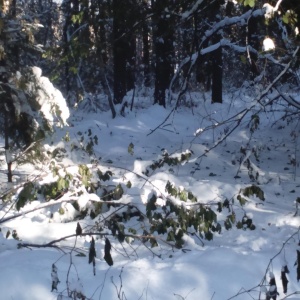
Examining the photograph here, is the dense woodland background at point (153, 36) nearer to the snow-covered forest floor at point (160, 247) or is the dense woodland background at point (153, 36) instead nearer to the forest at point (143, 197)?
the forest at point (143, 197)

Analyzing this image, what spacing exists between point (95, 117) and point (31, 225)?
1106cm

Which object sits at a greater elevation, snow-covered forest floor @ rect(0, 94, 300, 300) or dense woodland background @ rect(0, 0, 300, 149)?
dense woodland background @ rect(0, 0, 300, 149)

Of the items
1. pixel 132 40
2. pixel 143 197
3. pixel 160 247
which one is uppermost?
A: pixel 132 40

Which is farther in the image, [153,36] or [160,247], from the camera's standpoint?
[153,36]

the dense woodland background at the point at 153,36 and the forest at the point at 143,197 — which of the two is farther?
the dense woodland background at the point at 153,36

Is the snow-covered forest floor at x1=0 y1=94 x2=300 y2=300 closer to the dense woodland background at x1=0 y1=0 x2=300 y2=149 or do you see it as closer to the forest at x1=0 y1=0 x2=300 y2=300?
the forest at x1=0 y1=0 x2=300 y2=300

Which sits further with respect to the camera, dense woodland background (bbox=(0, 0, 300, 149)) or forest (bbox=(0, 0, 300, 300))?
dense woodland background (bbox=(0, 0, 300, 149))

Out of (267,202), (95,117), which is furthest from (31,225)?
(95,117)

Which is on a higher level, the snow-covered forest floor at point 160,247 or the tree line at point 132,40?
the tree line at point 132,40

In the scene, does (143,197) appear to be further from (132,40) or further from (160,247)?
(132,40)

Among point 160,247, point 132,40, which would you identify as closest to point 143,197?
point 160,247

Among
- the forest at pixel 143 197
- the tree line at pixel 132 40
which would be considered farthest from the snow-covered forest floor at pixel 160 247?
the tree line at pixel 132 40

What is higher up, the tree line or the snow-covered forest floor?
the tree line

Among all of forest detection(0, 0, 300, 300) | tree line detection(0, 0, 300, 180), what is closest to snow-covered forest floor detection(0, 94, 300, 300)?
forest detection(0, 0, 300, 300)
